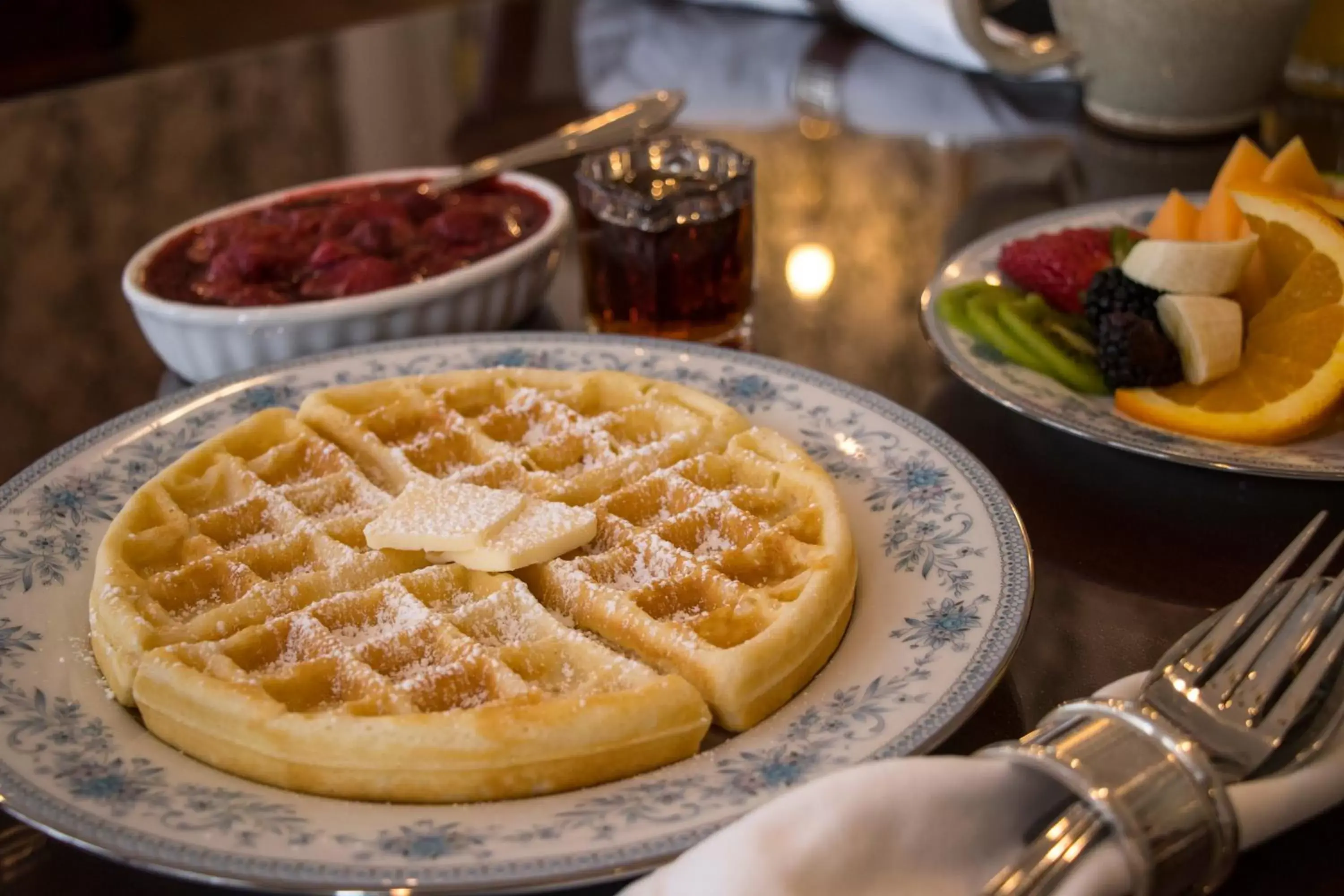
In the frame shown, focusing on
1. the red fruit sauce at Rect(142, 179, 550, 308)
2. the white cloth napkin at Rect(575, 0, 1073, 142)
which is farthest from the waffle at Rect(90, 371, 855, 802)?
the white cloth napkin at Rect(575, 0, 1073, 142)

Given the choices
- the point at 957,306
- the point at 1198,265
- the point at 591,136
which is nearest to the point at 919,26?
the point at 591,136

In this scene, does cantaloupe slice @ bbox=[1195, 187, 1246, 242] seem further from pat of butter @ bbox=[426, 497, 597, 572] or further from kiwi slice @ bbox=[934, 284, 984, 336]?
pat of butter @ bbox=[426, 497, 597, 572]

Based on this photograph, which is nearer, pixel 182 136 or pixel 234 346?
pixel 234 346

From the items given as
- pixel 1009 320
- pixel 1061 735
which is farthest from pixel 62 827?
pixel 1009 320

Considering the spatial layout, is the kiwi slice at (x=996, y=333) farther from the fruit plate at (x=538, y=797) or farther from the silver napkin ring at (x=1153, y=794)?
the silver napkin ring at (x=1153, y=794)

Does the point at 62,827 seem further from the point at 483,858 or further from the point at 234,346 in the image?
the point at 234,346

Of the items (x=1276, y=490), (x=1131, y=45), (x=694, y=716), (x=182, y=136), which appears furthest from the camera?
(x=182, y=136)
